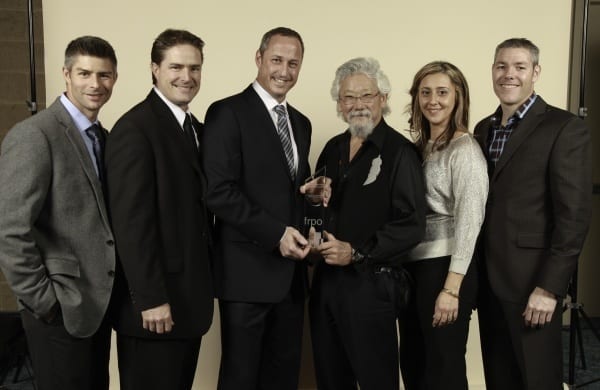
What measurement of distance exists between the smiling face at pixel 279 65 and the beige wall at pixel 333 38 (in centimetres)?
100

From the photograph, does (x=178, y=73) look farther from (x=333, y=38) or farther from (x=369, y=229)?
(x=333, y=38)

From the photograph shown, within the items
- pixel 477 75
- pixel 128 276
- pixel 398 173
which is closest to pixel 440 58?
pixel 477 75

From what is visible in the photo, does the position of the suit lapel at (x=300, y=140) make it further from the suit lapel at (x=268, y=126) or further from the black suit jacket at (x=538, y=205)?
the black suit jacket at (x=538, y=205)

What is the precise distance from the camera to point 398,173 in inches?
97.9

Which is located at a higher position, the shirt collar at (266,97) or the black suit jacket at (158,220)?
the shirt collar at (266,97)

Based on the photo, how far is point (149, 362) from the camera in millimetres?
2273

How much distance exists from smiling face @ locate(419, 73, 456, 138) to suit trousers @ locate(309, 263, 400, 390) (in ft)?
2.17

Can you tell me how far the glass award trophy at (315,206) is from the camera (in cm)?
249

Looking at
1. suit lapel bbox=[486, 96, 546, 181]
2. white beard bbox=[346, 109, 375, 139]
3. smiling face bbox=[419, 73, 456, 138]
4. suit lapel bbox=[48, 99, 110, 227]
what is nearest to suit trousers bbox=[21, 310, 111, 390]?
suit lapel bbox=[48, 99, 110, 227]

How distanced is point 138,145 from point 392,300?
111 centimetres

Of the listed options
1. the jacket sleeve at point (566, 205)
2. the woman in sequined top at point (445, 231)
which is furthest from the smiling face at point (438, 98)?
the jacket sleeve at point (566, 205)

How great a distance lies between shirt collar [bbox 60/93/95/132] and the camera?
2207 mm

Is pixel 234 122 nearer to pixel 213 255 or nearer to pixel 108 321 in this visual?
pixel 213 255

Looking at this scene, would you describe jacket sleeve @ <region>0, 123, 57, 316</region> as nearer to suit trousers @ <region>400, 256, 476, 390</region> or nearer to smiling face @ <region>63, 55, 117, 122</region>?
smiling face @ <region>63, 55, 117, 122</region>
